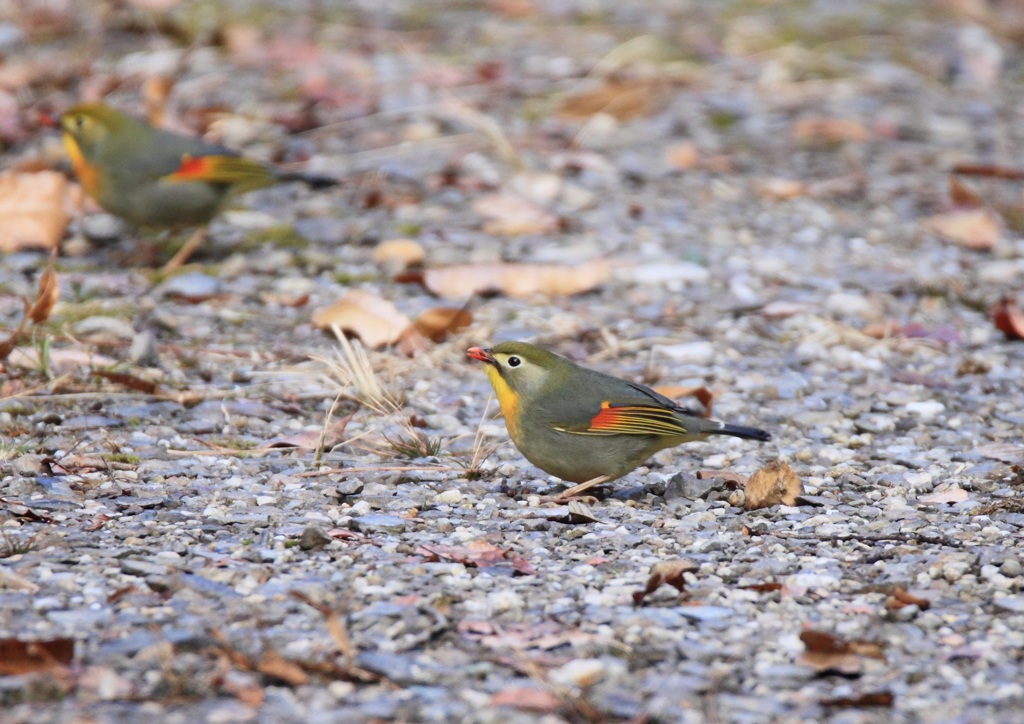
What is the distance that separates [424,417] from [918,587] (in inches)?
84.0

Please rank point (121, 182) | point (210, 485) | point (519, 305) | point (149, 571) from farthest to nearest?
point (121, 182), point (519, 305), point (210, 485), point (149, 571)

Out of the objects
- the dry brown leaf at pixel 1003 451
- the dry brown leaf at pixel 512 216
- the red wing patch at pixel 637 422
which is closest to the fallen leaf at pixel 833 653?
the red wing patch at pixel 637 422

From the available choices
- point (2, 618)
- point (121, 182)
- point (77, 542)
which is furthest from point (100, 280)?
point (2, 618)

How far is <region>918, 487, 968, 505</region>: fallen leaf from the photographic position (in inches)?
168

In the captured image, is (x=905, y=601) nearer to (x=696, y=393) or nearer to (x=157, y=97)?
(x=696, y=393)

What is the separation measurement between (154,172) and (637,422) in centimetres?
343

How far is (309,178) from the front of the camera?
23.5ft

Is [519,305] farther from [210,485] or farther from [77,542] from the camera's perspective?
[77,542]

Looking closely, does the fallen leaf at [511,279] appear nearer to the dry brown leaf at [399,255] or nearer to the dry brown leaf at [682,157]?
the dry brown leaf at [399,255]

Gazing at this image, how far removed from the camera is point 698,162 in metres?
7.99

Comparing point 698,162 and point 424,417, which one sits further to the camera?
point 698,162

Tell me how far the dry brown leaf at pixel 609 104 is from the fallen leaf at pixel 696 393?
3.57 m

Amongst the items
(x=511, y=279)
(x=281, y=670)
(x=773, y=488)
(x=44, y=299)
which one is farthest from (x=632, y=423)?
(x=44, y=299)

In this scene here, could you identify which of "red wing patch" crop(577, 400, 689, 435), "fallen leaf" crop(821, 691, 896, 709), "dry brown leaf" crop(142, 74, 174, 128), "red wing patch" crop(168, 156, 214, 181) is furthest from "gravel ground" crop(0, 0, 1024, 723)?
"red wing patch" crop(168, 156, 214, 181)
